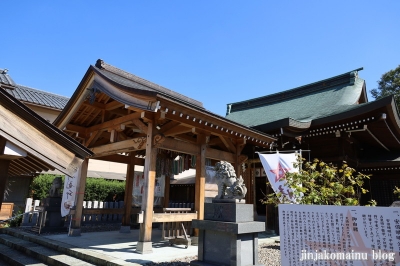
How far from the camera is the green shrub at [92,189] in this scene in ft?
48.8

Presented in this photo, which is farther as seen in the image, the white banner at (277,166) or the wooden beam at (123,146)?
the white banner at (277,166)

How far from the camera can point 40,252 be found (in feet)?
20.1

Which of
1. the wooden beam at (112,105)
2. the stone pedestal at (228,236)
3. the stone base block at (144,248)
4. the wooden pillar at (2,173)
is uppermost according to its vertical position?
the wooden beam at (112,105)

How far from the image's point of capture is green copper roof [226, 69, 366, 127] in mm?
11416

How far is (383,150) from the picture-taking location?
1085 cm

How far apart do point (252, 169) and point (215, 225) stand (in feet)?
20.1

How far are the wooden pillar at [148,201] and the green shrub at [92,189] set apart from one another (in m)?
11.0

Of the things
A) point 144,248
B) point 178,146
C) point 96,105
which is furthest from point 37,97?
point 144,248

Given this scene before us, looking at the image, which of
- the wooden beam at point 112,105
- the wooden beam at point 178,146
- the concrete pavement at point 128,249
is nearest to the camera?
the concrete pavement at point 128,249

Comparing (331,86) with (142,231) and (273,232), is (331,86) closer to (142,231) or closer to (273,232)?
(273,232)

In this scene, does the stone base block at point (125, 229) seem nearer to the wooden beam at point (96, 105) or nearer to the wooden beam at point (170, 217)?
the wooden beam at point (170, 217)

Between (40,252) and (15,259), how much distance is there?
554mm

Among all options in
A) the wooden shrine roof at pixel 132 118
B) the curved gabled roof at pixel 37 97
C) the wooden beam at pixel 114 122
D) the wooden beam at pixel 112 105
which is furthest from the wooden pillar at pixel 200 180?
the curved gabled roof at pixel 37 97

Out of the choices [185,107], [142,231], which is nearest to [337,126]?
[185,107]
